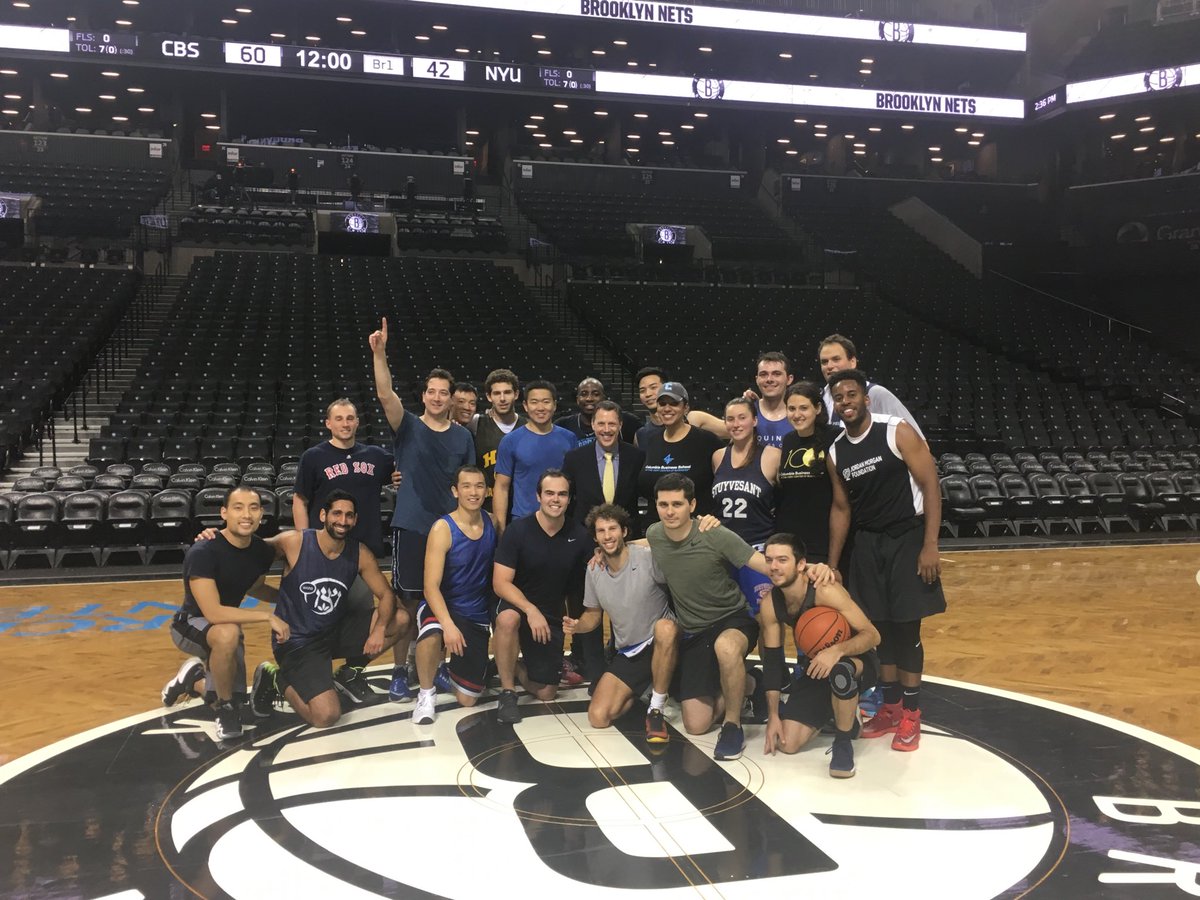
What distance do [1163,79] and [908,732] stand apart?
76.7 ft

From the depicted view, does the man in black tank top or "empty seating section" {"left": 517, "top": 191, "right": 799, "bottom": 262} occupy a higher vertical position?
"empty seating section" {"left": 517, "top": 191, "right": 799, "bottom": 262}

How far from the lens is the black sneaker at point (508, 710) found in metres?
4.48

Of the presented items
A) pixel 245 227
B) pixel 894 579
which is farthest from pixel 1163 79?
pixel 894 579

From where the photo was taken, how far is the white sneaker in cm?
448

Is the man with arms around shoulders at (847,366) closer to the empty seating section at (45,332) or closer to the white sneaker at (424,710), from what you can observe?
the white sneaker at (424,710)

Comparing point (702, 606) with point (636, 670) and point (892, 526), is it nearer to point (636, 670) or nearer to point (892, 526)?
point (636, 670)

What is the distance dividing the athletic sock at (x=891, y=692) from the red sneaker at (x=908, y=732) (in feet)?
0.61

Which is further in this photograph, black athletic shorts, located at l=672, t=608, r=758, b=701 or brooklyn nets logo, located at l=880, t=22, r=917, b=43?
brooklyn nets logo, located at l=880, t=22, r=917, b=43

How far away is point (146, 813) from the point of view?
350 centimetres

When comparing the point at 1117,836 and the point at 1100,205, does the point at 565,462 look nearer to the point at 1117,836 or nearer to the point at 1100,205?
the point at 1117,836

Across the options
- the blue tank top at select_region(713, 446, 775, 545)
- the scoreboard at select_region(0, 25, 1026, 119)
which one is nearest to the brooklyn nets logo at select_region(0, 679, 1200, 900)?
the blue tank top at select_region(713, 446, 775, 545)

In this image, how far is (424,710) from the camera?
449 cm

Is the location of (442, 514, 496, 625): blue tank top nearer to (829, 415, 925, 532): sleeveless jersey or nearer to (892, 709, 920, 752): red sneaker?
(829, 415, 925, 532): sleeveless jersey

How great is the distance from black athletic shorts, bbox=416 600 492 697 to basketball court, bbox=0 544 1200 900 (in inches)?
5.0
